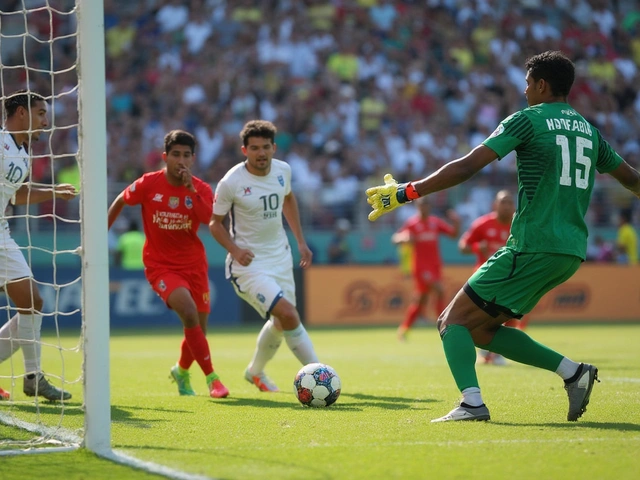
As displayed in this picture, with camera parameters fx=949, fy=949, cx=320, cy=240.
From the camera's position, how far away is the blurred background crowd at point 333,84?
2162 cm

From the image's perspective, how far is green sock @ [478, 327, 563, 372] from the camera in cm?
644

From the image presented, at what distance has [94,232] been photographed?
537 centimetres

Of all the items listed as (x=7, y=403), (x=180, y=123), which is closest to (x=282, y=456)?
(x=7, y=403)

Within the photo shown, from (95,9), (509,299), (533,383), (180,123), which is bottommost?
(533,383)

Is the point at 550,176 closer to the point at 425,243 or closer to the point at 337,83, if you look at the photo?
the point at 425,243

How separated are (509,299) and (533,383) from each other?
127 inches

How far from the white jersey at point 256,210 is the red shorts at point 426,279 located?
8236 mm

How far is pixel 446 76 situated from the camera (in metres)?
25.5

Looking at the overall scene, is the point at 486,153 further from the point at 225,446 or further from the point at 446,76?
the point at 446,76

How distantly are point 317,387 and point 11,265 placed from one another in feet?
9.10

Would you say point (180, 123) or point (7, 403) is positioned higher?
point (180, 123)

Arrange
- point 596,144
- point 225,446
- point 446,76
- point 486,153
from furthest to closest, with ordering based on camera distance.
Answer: point 446,76
point 596,144
point 486,153
point 225,446

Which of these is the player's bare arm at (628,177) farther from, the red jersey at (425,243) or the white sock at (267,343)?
the red jersey at (425,243)

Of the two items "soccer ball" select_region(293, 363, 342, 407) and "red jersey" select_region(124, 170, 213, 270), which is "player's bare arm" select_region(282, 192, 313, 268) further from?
"soccer ball" select_region(293, 363, 342, 407)
